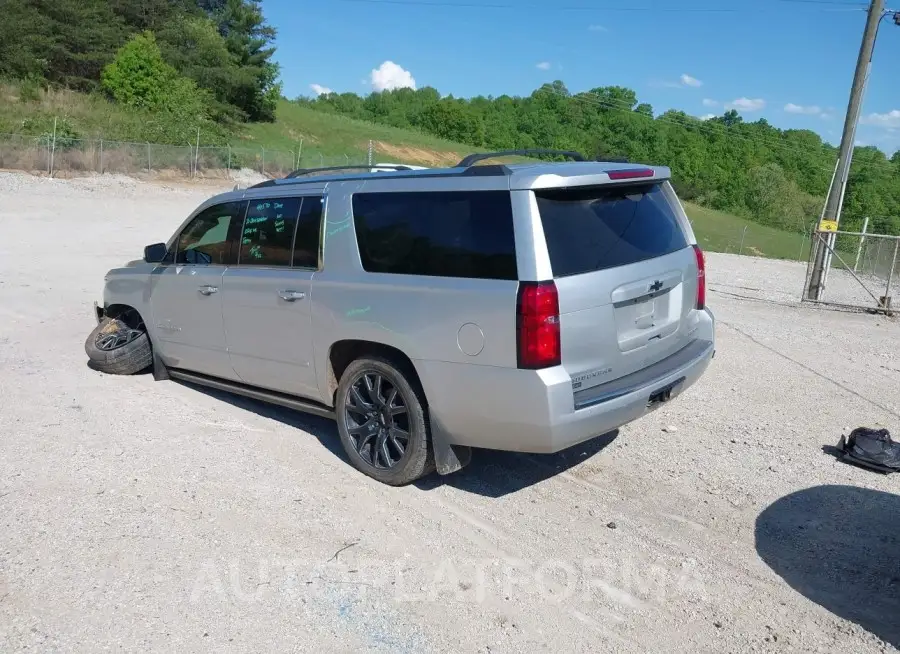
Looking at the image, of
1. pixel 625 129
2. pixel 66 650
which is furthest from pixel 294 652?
pixel 625 129

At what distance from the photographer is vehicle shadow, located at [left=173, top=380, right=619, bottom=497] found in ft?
16.5

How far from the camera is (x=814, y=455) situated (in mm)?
5652

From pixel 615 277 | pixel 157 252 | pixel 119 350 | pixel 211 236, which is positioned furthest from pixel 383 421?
pixel 119 350

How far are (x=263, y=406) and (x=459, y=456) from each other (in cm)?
252

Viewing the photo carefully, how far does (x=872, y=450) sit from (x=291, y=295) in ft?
13.9

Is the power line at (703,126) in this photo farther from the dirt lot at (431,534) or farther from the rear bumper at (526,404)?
the rear bumper at (526,404)

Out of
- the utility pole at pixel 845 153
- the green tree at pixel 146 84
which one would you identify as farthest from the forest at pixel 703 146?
the utility pole at pixel 845 153

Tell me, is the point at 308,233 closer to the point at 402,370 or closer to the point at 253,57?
the point at 402,370

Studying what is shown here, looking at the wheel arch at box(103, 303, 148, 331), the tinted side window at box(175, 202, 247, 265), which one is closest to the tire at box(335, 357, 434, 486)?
the tinted side window at box(175, 202, 247, 265)

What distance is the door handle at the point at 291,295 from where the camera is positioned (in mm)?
5230

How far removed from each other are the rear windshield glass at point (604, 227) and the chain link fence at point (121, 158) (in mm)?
31984

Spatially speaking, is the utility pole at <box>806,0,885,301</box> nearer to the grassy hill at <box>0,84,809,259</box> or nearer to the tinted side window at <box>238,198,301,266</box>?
the tinted side window at <box>238,198,301,266</box>

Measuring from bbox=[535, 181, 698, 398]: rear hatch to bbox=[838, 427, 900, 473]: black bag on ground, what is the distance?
5.17 ft

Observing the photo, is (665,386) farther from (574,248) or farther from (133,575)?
(133,575)
